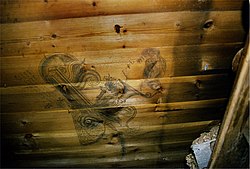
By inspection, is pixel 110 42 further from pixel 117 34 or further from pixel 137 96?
pixel 137 96

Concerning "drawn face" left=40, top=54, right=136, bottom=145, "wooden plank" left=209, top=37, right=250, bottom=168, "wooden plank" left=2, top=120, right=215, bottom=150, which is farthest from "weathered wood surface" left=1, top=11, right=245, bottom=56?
"wooden plank" left=2, top=120, right=215, bottom=150

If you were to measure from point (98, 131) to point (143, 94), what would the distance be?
60cm

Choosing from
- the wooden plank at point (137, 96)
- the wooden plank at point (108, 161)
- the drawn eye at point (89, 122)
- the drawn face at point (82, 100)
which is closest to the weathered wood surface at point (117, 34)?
the drawn face at point (82, 100)

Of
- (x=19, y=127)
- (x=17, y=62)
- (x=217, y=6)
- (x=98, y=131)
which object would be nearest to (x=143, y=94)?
(x=98, y=131)

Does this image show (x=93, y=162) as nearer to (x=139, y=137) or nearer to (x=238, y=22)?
(x=139, y=137)

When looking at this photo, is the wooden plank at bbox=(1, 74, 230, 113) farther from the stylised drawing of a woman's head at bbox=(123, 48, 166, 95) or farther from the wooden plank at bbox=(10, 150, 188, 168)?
the wooden plank at bbox=(10, 150, 188, 168)

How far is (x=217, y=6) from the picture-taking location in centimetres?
154

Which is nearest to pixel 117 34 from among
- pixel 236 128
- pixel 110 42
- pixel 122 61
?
pixel 110 42

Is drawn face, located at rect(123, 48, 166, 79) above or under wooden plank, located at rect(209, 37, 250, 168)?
above

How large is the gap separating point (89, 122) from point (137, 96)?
52cm

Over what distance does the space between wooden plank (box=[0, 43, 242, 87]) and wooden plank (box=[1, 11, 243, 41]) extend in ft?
0.47

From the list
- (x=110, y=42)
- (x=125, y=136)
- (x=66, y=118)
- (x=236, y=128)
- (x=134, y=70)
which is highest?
(x=110, y=42)

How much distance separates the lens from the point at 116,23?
1.57 metres

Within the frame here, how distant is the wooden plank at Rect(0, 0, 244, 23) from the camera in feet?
4.82
